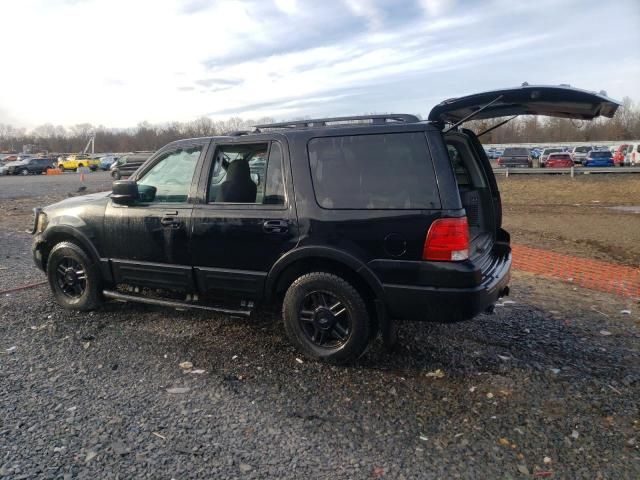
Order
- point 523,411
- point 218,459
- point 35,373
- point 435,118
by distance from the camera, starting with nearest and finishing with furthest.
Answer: point 218,459 → point 523,411 → point 35,373 → point 435,118

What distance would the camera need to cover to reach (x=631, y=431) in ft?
9.72

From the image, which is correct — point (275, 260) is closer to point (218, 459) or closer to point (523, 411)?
point (218, 459)

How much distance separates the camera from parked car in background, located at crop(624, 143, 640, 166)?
3775cm

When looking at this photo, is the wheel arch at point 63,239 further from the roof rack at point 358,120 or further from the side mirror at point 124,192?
the roof rack at point 358,120

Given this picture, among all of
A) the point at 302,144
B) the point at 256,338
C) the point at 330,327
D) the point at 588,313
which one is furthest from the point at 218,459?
the point at 588,313

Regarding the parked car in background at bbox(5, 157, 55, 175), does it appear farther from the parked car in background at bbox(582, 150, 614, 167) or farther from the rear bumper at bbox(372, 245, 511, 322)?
the rear bumper at bbox(372, 245, 511, 322)

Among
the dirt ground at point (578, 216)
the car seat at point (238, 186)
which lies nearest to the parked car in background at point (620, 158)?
the dirt ground at point (578, 216)

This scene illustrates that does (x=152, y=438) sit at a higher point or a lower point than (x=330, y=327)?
lower

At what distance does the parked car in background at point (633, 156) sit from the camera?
37750mm

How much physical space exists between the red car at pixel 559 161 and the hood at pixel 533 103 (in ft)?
127

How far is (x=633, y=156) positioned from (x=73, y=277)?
4380 centimetres

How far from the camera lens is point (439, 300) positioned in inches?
136

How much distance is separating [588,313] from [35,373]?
5.39 m

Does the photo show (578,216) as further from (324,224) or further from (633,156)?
(633,156)
